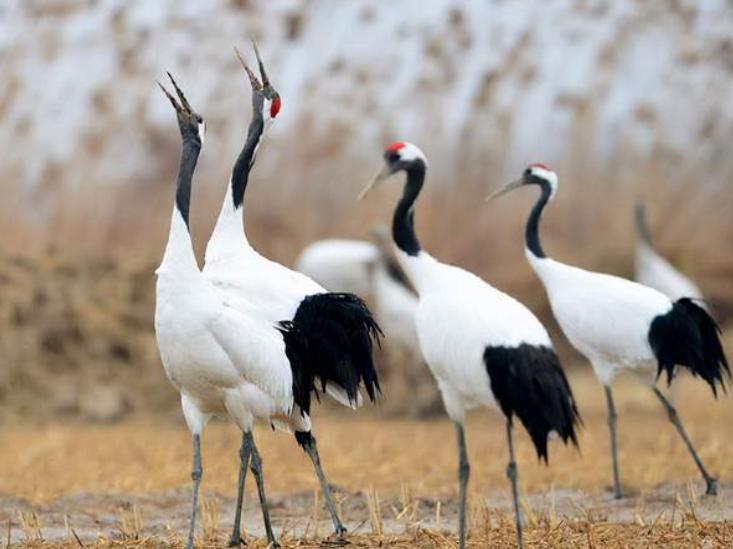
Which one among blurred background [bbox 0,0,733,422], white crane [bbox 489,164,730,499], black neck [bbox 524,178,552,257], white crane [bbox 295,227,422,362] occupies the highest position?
blurred background [bbox 0,0,733,422]

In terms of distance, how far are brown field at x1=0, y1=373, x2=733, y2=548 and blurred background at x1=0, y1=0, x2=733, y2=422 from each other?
17.0ft

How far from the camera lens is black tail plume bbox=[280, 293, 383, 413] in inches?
293

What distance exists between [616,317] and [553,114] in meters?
14.0

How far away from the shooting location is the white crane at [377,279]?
52.7 feet

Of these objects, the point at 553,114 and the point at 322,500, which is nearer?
the point at 322,500

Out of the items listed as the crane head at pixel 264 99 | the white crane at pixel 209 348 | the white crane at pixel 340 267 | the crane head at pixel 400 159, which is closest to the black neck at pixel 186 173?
the white crane at pixel 209 348

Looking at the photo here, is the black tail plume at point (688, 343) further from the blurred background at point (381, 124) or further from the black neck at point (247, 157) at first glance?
the blurred background at point (381, 124)

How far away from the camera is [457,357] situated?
691cm

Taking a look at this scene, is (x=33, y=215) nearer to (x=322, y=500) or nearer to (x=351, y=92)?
(x=351, y=92)

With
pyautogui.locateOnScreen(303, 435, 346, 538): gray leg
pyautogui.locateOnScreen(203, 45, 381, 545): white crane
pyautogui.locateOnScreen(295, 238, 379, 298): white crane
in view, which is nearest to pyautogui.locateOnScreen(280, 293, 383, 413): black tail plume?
pyautogui.locateOnScreen(203, 45, 381, 545): white crane

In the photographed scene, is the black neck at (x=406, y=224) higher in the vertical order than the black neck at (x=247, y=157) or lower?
lower

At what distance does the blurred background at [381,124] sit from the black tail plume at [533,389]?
488 inches

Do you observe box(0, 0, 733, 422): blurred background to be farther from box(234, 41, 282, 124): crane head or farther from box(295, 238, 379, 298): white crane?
box(234, 41, 282, 124): crane head

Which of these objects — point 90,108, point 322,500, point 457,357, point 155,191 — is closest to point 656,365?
point 322,500
